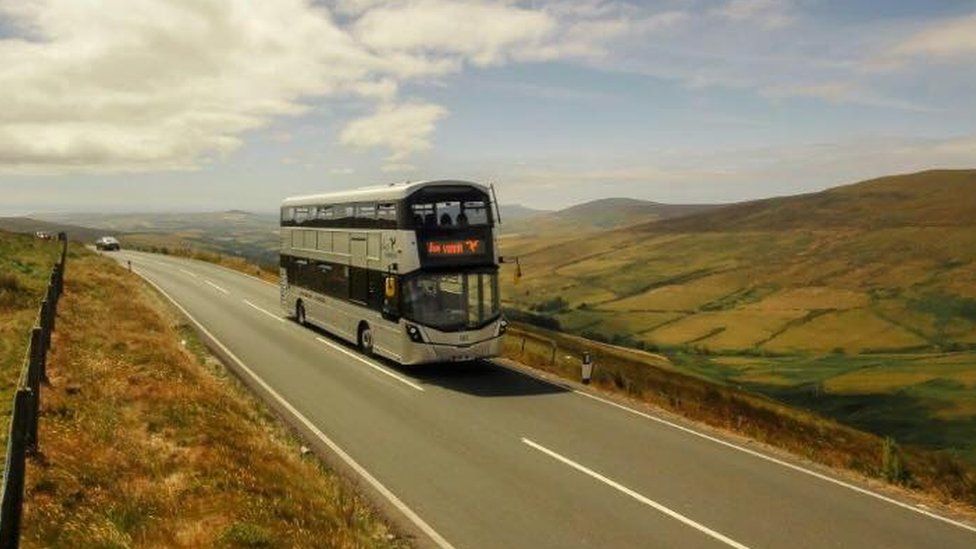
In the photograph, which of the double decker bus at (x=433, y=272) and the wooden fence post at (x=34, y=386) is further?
the double decker bus at (x=433, y=272)

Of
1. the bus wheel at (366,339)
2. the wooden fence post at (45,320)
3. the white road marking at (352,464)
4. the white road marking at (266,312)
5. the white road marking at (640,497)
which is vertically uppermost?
the wooden fence post at (45,320)

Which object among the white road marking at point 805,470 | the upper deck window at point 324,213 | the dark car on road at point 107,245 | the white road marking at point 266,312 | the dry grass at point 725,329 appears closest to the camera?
the white road marking at point 805,470

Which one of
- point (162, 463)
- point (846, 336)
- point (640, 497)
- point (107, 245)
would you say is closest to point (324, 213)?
point (162, 463)

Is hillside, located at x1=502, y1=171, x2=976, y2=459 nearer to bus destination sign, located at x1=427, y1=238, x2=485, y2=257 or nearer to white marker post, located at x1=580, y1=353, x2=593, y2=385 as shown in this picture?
white marker post, located at x1=580, y1=353, x2=593, y2=385

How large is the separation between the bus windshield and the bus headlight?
9.1 inches

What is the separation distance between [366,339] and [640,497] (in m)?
13.4

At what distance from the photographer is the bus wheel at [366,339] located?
74.9 feet

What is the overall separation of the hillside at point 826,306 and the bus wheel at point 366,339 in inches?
2198

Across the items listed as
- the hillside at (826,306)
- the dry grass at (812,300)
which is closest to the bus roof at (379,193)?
the hillside at (826,306)

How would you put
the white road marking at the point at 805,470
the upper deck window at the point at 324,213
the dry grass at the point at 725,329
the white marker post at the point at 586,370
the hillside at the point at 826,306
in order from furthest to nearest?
1. the dry grass at the point at 725,329
2. the hillside at the point at 826,306
3. the upper deck window at the point at 324,213
4. the white marker post at the point at 586,370
5. the white road marking at the point at 805,470

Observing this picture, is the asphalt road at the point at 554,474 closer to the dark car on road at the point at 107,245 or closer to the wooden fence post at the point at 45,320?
the wooden fence post at the point at 45,320

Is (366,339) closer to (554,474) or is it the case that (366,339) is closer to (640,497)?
(554,474)

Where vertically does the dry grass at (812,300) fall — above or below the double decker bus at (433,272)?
below

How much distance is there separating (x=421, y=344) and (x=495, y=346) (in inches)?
88.9
